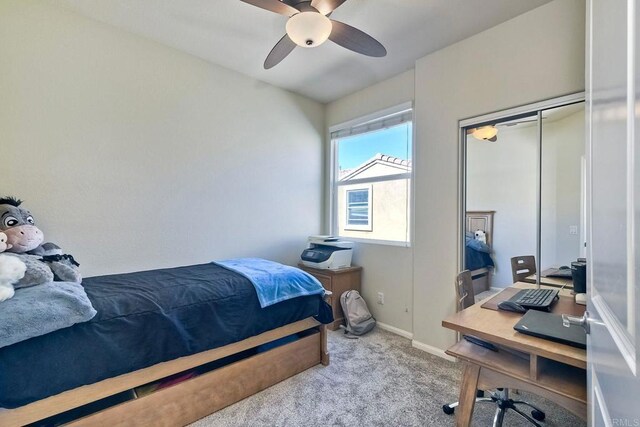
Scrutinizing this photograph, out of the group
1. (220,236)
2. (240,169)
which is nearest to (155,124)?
(240,169)

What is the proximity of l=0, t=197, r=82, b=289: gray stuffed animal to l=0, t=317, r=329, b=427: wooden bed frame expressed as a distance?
1.94 ft

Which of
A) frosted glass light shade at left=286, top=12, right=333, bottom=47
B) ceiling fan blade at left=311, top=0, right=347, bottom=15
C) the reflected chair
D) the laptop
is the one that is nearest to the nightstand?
the reflected chair

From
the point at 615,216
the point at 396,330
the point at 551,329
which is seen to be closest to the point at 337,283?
the point at 396,330

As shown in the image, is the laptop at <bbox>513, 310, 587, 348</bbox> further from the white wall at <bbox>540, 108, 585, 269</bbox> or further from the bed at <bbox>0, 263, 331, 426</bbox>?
the bed at <bbox>0, 263, 331, 426</bbox>

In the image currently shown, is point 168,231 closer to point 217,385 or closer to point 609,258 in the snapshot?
point 217,385

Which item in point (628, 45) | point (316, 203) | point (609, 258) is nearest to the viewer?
point (628, 45)

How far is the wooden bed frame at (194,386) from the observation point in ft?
4.33

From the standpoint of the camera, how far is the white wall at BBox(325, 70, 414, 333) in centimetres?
293

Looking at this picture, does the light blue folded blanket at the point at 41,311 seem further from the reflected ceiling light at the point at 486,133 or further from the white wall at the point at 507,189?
the reflected ceiling light at the point at 486,133

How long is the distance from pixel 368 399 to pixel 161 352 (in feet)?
4.28

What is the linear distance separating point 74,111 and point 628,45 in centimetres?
283

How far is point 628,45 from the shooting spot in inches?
20.1

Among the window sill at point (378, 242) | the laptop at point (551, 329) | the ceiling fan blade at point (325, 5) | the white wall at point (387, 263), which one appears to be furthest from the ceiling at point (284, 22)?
the laptop at point (551, 329)

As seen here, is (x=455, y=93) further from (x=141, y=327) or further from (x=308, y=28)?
(x=141, y=327)
